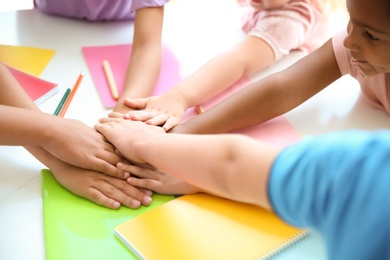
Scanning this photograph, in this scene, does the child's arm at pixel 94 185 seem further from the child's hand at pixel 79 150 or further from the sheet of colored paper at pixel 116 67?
the sheet of colored paper at pixel 116 67

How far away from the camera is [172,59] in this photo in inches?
35.1

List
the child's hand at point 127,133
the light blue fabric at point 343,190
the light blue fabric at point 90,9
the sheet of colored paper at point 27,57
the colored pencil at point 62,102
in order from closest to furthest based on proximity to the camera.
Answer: the light blue fabric at point 343,190 → the child's hand at point 127,133 → the colored pencil at point 62,102 → the sheet of colored paper at point 27,57 → the light blue fabric at point 90,9

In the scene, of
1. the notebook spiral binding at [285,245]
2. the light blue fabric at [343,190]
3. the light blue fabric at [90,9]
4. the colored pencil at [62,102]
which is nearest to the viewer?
the light blue fabric at [343,190]

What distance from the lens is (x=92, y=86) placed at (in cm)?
82

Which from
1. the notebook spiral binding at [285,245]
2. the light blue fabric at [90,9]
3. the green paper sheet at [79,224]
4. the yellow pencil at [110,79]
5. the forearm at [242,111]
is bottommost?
the notebook spiral binding at [285,245]

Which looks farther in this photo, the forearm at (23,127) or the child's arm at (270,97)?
the child's arm at (270,97)

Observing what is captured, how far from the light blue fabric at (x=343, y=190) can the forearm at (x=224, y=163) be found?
3 cm

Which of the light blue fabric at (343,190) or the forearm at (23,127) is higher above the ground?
the light blue fabric at (343,190)

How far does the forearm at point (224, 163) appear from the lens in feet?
1.28

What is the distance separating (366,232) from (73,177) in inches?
16.8

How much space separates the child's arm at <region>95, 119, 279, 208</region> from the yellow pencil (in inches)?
6.6

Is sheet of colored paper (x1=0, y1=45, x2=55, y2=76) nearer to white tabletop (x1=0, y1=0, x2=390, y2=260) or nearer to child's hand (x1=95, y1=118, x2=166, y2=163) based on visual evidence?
white tabletop (x1=0, y1=0, x2=390, y2=260)

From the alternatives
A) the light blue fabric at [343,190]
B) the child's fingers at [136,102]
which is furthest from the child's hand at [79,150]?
the light blue fabric at [343,190]

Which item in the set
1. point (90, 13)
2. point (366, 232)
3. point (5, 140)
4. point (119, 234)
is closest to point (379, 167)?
point (366, 232)
